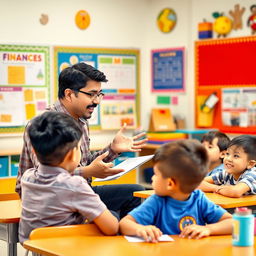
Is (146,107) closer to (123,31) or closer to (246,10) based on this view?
(123,31)

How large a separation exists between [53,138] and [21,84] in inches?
165

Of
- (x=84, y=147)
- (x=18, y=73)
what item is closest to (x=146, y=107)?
(x=18, y=73)

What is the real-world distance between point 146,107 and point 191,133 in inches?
38.9

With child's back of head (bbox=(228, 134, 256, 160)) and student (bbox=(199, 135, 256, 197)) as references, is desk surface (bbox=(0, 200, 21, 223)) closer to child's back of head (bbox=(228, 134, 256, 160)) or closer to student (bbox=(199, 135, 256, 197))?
student (bbox=(199, 135, 256, 197))

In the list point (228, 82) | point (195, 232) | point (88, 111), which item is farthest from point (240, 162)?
point (228, 82)

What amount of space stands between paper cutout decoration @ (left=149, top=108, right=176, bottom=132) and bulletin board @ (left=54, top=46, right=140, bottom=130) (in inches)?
10.1

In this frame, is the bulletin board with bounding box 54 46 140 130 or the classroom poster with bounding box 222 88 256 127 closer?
the classroom poster with bounding box 222 88 256 127

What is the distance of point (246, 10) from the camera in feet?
21.0

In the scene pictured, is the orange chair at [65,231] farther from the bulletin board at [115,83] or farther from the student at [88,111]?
the bulletin board at [115,83]

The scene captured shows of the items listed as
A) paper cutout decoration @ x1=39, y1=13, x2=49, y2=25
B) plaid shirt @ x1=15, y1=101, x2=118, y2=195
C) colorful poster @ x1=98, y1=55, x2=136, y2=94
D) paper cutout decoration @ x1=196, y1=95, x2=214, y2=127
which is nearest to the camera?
plaid shirt @ x1=15, y1=101, x2=118, y2=195

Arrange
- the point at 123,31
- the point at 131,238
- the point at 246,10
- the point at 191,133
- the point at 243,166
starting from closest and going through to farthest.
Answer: the point at 131,238 → the point at 243,166 → the point at 246,10 → the point at 191,133 → the point at 123,31

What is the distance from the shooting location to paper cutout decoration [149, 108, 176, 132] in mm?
7254

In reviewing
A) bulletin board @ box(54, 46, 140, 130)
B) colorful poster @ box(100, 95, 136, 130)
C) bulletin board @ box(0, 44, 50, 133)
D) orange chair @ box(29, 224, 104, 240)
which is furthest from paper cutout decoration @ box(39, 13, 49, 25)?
orange chair @ box(29, 224, 104, 240)

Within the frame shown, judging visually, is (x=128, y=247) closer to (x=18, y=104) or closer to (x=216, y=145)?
(x=216, y=145)
